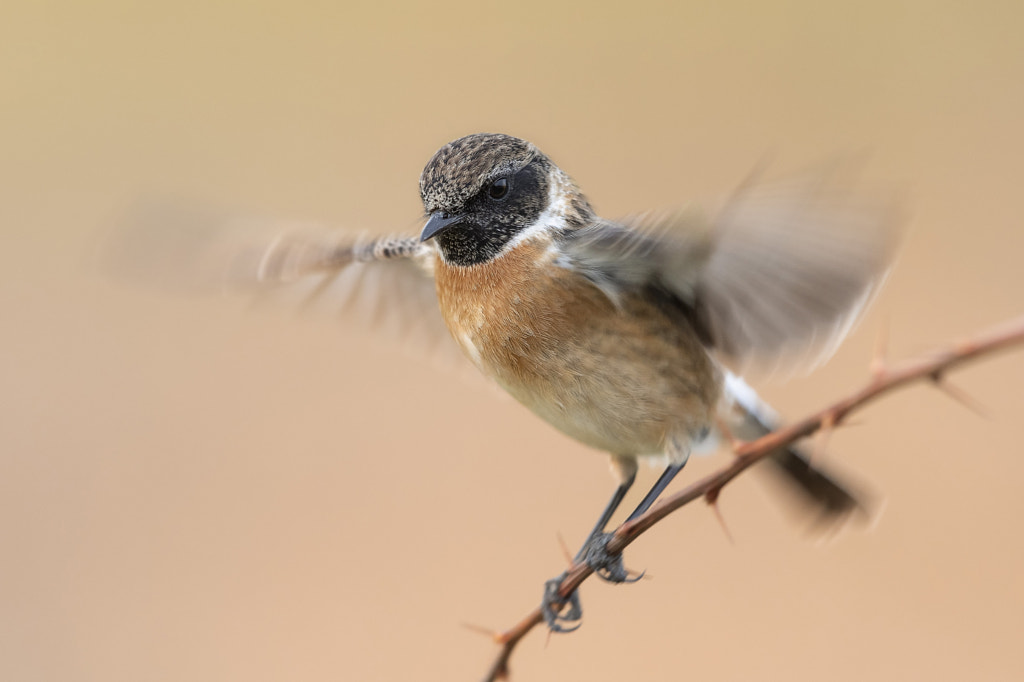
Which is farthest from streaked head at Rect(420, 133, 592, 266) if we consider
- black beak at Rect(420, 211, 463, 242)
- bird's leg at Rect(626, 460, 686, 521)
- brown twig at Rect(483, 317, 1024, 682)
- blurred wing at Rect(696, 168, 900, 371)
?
brown twig at Rect(483, 317, 1024, 682)

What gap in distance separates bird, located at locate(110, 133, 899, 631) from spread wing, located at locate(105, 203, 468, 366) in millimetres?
118

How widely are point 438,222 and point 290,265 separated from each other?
1000 mm

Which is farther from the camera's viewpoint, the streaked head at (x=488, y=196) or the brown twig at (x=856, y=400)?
the streaked head at (x=488, y=196)

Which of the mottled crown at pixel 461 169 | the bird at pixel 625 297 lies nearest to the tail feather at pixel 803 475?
the bird at pixel 625 297

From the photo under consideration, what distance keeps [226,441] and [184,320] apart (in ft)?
4.26

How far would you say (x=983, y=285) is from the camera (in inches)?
268

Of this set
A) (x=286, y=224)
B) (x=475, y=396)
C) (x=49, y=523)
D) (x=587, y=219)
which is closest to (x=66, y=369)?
(x=49, y=523)

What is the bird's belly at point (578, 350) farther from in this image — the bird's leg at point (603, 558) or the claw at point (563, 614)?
the claw at point (563, 614)

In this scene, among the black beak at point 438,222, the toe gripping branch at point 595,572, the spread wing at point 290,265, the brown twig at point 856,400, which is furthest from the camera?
the spread wing at point 290,265

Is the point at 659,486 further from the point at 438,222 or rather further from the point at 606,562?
the point at 438,222

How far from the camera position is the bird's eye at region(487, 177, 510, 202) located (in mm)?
3387

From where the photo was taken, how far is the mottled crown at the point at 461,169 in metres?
3.26

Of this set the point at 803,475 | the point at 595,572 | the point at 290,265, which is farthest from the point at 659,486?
the point at 290,265

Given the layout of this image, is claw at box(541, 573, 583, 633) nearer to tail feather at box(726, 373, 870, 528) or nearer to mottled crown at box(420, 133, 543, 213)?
tail feather at box(726, 373, 870, 528)
